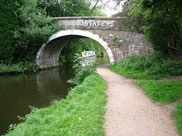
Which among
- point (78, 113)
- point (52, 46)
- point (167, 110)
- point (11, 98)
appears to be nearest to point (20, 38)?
point (52, 46)

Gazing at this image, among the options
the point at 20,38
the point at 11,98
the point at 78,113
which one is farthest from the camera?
the point at 20,38

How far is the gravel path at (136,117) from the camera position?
2986 mm

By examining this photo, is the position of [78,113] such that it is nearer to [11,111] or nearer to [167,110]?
[167,110]

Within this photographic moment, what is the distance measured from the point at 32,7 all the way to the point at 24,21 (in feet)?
3.74

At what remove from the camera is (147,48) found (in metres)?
10.4

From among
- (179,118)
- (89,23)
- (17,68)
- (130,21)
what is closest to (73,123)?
(179,118)

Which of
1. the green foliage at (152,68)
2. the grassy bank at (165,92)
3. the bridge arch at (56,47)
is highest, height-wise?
the bridge arch at (56,47)

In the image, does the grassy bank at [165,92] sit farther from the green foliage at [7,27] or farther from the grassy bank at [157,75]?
the green foliage at [7,27]

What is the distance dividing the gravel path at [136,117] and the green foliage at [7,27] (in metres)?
9.44

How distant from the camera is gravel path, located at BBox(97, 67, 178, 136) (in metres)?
2.99

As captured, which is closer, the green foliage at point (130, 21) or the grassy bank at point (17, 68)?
the green foliage at point (130, 21)

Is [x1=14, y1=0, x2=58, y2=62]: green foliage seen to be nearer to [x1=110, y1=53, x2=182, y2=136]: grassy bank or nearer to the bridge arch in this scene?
the bridge arch

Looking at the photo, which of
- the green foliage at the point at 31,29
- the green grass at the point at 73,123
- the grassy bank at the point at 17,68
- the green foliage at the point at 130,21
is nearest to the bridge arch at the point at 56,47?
the green foliage at the point at 31,29

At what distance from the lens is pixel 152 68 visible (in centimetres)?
747
